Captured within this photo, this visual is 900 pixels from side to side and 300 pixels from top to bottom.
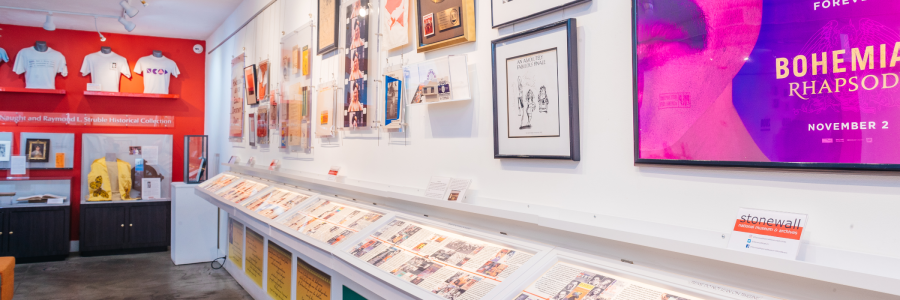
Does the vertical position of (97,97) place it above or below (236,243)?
above

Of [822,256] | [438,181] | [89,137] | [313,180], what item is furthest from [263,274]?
[89,137]

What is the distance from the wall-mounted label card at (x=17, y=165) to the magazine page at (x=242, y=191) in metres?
4.12

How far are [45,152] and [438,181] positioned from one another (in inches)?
285

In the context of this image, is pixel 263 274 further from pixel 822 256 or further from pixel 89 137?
pixel 89 137

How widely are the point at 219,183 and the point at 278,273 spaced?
182 cm

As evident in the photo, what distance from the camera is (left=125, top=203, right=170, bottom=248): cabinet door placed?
6910 millimetres

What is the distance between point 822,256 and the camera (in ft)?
3.61

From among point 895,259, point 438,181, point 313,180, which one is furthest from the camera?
point 313,180

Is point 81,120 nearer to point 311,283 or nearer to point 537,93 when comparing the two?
point 311,283

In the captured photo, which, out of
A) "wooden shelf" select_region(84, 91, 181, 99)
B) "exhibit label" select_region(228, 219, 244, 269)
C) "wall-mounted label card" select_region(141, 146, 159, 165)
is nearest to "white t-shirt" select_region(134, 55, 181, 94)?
"wooden shelf" select_region(84, 91, 181, 99)

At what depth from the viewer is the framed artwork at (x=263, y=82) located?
491cm

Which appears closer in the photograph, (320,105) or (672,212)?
(672,212)

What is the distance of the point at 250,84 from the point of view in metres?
5.32

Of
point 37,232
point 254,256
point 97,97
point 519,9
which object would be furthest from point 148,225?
point 519,9
